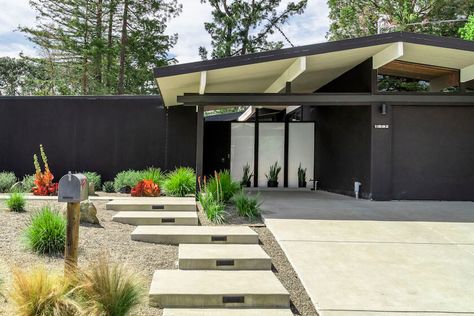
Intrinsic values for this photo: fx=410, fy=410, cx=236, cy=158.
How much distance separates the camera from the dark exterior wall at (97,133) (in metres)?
10.8

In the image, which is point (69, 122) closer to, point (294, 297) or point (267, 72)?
point (267, 72)

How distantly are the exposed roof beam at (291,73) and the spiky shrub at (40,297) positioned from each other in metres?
5.92

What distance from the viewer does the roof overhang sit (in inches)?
284

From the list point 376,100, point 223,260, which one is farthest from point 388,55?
point 223,260

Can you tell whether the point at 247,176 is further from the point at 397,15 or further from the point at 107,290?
the point at 397,15

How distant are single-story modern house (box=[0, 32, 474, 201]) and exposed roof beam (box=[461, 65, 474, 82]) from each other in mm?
32

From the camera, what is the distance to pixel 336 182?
34.1 ft

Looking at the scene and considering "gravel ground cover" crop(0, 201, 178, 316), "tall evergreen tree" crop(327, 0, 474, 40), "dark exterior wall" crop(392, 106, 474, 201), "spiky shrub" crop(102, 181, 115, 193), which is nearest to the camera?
"gravel ground cover" crop(0, 201, 178, 316)

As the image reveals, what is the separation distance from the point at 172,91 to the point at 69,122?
3.62 m

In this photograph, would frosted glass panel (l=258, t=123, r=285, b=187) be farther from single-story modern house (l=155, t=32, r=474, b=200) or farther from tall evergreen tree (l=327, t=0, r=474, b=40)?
tall evergreen tree (l=327, t=0, r=474, b=40)

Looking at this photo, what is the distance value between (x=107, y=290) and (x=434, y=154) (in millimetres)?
8023

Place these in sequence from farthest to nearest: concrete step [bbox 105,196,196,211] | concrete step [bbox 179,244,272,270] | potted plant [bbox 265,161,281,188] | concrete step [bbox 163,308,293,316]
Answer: potted plant [bbox 265,161,281,188], concrete step [bbox 105,196,196,211], concrete step [bbox 179,244,272,270], concrete step [bbox 163,308,293,316]

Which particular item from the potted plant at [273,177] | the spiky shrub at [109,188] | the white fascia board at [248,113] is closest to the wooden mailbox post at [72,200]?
the spiky shrub at [109,188]

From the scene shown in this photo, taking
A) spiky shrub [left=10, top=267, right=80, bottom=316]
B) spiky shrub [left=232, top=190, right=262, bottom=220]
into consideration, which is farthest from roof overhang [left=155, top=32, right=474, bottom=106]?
spiky shrub [left=10, top=267, right=80, bottom=316]
